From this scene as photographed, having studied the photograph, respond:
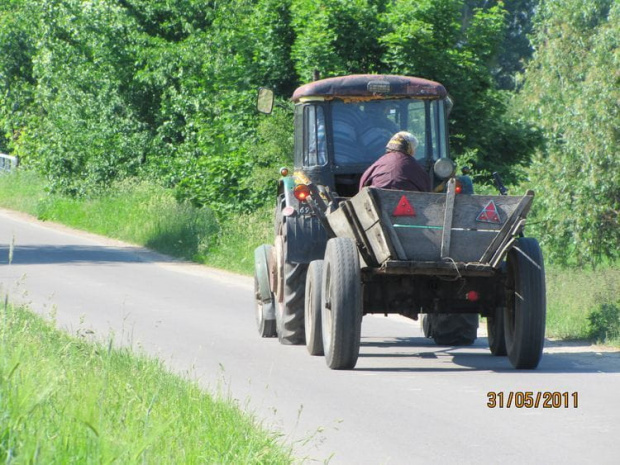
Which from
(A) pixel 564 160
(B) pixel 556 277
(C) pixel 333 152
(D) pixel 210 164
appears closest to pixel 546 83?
(A) pixel 564 160

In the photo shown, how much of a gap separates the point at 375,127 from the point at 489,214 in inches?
104

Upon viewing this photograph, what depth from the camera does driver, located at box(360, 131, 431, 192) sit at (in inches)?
421

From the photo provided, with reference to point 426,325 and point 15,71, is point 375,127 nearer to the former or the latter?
point 426,325

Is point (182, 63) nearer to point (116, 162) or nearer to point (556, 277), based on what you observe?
point (116, 162)

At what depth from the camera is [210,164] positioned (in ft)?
82.7

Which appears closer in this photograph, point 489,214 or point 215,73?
point 489,214

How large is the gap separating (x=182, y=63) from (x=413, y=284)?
63.5ft

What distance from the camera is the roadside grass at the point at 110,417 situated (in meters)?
4.90

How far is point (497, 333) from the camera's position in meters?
11.1

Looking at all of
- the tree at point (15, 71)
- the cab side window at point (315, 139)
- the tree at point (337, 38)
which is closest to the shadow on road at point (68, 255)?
the tree at point (337, 38)

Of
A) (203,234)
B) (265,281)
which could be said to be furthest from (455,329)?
(203,234)

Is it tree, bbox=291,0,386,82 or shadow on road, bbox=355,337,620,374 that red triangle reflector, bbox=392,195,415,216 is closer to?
shadow on road, bbox=355,337,620,374

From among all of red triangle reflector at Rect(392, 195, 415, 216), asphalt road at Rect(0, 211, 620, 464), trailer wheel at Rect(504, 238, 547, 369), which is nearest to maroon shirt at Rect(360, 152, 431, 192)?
red triangle reflector at Rect(392, 195, 415, 216)
